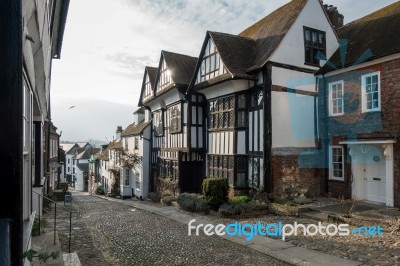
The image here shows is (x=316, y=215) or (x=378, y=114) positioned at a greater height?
(x=378, y=114)

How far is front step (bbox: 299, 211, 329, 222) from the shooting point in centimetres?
1127

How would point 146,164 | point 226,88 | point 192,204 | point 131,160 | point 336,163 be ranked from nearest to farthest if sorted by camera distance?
1. point 192,204
2. point 336,163
3. point 226,88
4. point 146,164
5. point 131,160

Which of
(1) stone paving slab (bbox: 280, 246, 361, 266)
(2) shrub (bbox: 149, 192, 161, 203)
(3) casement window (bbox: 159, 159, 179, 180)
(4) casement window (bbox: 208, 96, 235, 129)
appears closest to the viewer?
(1) stone paving slab (bbox: 280, 246, 361, 266)

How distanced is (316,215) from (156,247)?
6.47 metres

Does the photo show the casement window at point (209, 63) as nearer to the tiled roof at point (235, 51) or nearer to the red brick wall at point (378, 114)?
the tiled roof at point (235, 51)

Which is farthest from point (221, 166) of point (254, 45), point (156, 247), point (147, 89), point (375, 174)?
point (147, 89)

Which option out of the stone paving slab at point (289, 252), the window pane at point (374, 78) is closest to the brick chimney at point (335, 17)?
the window pane at point (374, 78)

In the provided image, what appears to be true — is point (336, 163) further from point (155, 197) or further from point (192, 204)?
point (155, 197)

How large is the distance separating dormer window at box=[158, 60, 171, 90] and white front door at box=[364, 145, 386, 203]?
41.4ft

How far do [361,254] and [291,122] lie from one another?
8179mm

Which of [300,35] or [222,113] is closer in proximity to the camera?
[300,35]

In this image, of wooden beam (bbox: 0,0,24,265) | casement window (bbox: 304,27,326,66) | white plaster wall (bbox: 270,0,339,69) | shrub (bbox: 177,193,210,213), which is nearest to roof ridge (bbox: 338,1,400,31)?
white plaster wall (bbox: 270,0,339,69)

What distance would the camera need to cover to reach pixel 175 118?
20.3 m

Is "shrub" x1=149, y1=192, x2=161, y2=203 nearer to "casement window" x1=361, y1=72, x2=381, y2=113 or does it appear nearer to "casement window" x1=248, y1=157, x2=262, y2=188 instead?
"casement window" x1=248, y1=157, x2=262, y2=188
